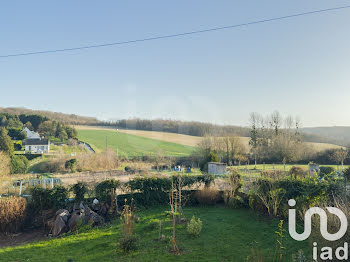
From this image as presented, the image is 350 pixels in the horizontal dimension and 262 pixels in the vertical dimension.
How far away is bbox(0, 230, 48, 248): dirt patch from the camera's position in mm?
8353

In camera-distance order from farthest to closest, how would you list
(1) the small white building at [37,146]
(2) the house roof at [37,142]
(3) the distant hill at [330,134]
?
(3) the distant hill at [330,134], (2) the house roof at [37,142], (1) the small white building at [37,146]

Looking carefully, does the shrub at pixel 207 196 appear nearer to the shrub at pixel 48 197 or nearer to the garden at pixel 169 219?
the garden at pixel 169 219

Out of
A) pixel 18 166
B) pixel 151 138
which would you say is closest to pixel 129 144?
pixel 151 138

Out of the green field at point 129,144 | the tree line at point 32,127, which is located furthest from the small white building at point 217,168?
the tree line at point 32,127

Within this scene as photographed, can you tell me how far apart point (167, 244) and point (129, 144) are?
42.2m

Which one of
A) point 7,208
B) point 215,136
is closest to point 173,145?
point 215,136

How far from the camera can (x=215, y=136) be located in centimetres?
3734

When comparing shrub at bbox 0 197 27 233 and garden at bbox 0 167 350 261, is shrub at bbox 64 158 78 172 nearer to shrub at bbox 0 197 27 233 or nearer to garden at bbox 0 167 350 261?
garden at bbox 0 167 350 261

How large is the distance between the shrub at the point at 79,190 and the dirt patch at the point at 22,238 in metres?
1.81

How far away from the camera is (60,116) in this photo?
193 feet

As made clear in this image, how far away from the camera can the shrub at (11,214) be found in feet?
29.5

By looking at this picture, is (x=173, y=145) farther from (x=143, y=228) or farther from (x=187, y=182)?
(x=143, y=228)

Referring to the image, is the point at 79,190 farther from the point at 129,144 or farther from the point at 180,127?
the point at 180,127

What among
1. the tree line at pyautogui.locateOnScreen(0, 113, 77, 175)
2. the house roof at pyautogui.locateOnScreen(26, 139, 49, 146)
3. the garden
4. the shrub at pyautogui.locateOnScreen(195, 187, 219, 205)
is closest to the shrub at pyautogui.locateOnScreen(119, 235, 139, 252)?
the garden
